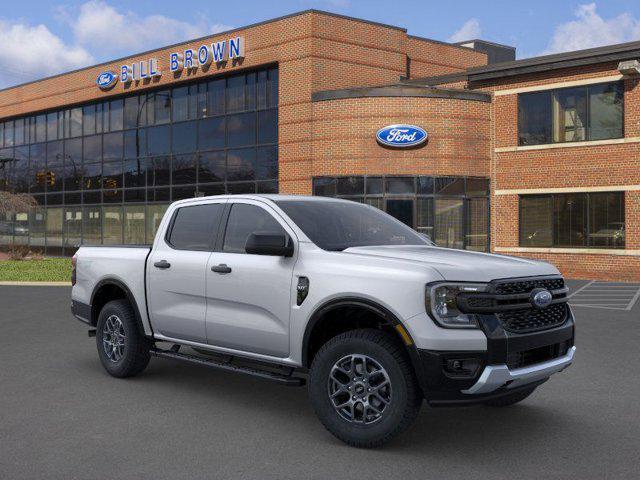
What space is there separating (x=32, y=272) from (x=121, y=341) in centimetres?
1897

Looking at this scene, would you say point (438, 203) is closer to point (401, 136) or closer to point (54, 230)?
point (401, 136)

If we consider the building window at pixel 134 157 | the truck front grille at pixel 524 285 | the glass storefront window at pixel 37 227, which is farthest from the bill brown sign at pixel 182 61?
the truck front grille at pixel 524 285

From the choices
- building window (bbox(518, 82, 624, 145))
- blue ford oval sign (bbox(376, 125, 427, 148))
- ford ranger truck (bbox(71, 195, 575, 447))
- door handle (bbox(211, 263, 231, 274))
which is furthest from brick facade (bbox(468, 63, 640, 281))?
door handle (bbox(211, 263, 231, 274))

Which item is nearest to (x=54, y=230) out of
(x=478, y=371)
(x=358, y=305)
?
(x=358, y=305)

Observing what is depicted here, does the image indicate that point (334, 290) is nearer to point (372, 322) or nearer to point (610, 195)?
point (372, 322)

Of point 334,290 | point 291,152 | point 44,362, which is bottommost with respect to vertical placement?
point 44,362

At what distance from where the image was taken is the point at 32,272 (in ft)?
80.7

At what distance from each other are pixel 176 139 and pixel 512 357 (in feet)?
93.4

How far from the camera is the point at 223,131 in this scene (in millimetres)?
29938

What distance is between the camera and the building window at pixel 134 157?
95.2ft

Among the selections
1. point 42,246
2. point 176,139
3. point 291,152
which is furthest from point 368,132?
point 42,246

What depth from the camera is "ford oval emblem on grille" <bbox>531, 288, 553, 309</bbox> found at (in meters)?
5.08

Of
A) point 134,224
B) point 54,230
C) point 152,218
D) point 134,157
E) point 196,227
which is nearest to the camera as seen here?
point 196,227

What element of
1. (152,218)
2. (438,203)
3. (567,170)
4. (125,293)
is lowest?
(125,293)
